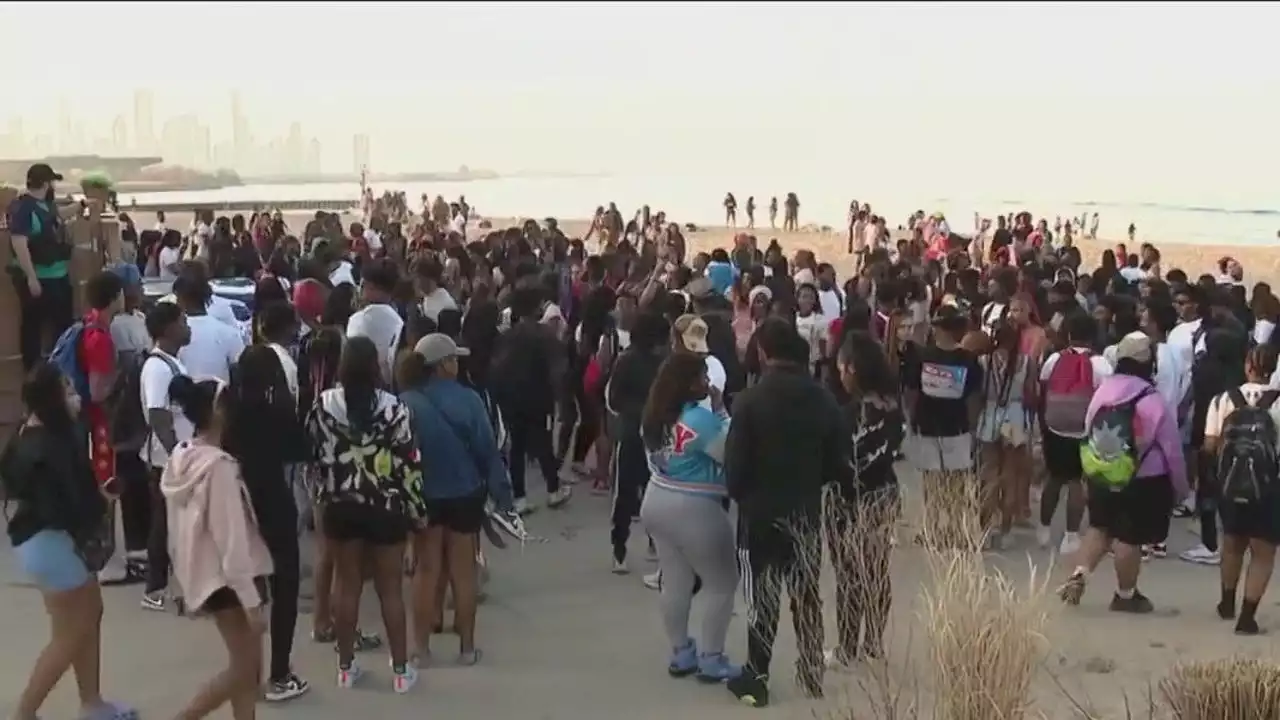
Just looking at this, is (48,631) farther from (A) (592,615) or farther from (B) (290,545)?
(A) (592,615)

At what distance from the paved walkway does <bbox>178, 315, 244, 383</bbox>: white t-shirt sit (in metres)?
1.33

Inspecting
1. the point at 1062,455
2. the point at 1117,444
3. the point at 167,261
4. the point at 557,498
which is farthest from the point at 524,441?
the point at 167,261

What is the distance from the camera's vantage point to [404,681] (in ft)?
18.6

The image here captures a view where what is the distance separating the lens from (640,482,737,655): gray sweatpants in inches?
219

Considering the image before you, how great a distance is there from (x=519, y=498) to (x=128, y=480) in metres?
2.82

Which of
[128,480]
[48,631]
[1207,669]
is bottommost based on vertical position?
[48,631]

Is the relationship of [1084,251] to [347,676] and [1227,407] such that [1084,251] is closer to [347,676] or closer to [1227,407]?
[1227,407]

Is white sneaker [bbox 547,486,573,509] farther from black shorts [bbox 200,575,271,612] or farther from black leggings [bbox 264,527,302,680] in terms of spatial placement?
black shorts [bbox 200,575,271,612]

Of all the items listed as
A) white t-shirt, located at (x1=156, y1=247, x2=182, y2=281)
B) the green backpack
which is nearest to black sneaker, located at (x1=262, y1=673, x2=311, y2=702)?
the green backpack

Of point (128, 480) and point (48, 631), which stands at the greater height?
point (128, 480)

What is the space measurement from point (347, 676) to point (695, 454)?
6.23 ft

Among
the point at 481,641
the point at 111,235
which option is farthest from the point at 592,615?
the point at 111,235

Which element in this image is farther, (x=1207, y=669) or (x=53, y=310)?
(x=53, y=310)

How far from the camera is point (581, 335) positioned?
935 cm
